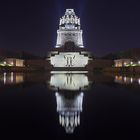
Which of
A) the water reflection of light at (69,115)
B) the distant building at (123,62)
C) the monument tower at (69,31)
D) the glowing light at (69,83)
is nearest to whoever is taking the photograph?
the water reflection of light at (69,115)

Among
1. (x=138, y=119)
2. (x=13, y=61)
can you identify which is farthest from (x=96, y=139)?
(x=13, y=61)

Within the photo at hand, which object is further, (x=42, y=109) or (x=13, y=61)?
(x=13, y=61)

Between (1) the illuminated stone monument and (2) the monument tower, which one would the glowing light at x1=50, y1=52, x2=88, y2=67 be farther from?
(2) the monument tower

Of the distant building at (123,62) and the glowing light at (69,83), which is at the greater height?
the distant building at (123,62)

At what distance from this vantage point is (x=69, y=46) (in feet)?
294

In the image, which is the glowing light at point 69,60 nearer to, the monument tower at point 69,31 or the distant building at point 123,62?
the distant building at point 123,62

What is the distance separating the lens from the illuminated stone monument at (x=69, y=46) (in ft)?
276

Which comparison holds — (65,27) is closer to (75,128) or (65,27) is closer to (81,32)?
(81,32)

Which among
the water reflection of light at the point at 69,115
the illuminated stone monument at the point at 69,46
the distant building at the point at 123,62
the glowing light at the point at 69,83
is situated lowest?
the water reflection of light at the point at 69,115

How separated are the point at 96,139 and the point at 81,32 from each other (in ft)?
303

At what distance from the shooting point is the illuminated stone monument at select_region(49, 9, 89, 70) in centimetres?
8412

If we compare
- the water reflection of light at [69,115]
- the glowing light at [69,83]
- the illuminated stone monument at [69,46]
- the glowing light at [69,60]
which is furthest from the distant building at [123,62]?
the water reflection of light at [69,115]

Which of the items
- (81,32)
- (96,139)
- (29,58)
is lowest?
(96,139)

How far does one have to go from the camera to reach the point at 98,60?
81625 millimetres
